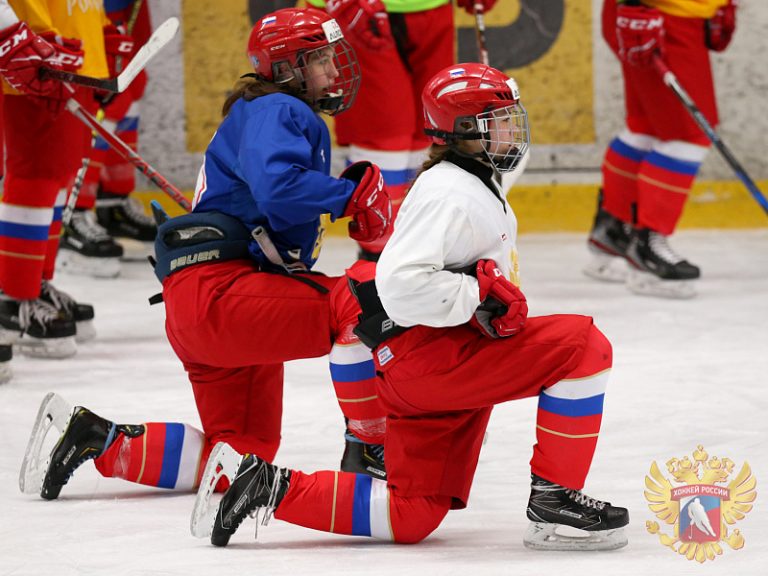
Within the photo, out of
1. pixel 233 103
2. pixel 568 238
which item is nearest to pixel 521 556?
pixel 233 103

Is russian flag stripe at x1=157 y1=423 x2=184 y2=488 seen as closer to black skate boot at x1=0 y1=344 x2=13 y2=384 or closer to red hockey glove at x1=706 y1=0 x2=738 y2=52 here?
black skate boot at x1=0 y1=344 x2=13 y2=384

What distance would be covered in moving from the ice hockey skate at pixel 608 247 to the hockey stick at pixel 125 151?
1804mm

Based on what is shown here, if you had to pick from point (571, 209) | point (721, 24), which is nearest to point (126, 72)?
point (721, 24)

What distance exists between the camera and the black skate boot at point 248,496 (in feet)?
A: 7.41

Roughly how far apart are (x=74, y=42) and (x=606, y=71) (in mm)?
2634

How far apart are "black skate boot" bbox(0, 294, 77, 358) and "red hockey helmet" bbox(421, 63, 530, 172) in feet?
6.19

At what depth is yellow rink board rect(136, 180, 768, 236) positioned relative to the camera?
566 cm

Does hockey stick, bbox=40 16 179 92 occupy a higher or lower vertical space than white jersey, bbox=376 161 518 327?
lower

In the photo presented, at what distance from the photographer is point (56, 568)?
2.19 metres

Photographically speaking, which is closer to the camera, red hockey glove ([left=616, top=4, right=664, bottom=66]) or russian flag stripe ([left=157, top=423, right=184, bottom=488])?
russian flag stripe ([left=157, top=423, right=184, bottom=488])

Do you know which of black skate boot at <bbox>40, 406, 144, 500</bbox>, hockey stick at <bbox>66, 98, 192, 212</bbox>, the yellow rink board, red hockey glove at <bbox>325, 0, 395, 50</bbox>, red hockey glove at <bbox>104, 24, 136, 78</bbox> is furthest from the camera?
the yellow rink board

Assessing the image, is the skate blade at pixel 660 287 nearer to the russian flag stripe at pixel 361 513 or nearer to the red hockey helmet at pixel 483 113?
the red hockey helmet at pixel 483 113

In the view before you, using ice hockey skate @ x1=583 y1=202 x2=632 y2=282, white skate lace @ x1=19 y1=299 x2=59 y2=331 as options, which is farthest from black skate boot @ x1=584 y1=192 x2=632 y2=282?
white skate lace @ x1=19 y1=299 x2=59 y2=331

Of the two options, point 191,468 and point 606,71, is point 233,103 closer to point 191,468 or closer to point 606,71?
point 191,468
